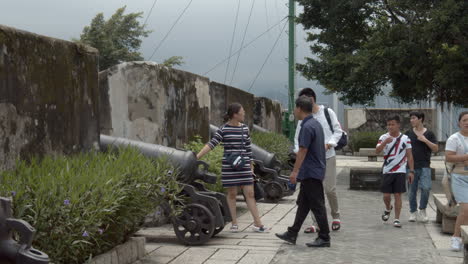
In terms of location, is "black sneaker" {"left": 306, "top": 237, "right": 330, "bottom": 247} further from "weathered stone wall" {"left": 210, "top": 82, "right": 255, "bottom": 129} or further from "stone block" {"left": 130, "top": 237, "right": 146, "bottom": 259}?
"weathered stone wall" {"left": 210, "top": 82, "right": 255, "bottom": 129}

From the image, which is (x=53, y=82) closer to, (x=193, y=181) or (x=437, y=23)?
(x=193, y=181)

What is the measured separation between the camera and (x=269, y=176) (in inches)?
490

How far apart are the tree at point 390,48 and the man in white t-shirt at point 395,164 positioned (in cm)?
521

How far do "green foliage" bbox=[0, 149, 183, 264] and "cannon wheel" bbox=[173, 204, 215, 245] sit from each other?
1.11 meters

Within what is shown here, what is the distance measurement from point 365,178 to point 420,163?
520cm

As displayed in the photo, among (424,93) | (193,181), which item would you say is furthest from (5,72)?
(424,93)

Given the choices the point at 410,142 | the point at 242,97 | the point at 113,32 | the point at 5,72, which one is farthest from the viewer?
the point at 113,32

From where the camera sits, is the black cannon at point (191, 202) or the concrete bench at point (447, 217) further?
the concrete bench at point (447, 217)

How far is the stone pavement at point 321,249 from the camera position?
6.83 m

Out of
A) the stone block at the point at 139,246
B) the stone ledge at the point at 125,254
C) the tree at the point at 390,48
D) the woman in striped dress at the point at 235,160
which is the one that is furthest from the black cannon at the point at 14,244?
the tree at the point at 390,48

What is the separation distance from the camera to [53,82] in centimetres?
639

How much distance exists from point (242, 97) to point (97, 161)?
1081 centimetres

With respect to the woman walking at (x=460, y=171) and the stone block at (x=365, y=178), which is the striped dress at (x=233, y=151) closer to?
the woman walking at (x=460, y=171)

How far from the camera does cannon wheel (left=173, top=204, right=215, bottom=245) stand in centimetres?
745
